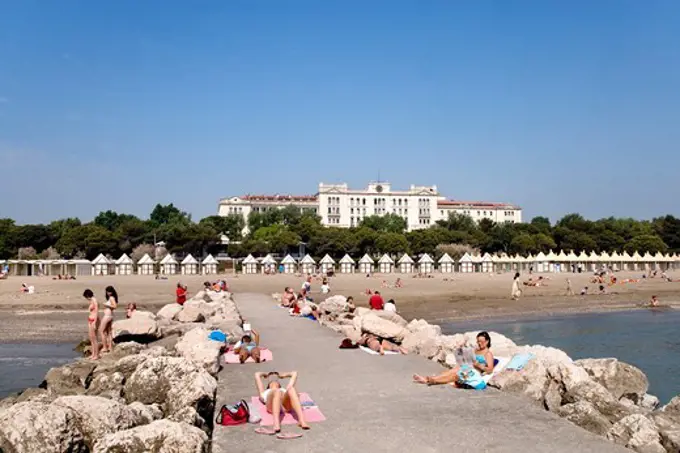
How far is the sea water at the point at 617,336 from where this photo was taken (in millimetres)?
15500

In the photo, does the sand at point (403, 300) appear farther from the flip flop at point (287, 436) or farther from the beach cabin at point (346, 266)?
the beach cabin at point (346, 266)

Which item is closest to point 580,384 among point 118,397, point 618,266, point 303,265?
point 118,397

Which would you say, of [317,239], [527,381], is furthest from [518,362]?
[317,239]

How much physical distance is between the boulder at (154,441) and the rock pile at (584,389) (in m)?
4.40

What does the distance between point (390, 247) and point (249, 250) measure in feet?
57.4

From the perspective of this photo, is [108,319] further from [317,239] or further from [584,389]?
[317,239]

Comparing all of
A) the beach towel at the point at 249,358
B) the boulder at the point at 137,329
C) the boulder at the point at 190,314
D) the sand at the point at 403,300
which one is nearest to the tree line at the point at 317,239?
the sand at the point at 403,300

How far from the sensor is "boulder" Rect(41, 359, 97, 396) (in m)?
10.1

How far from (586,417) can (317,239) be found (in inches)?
2865

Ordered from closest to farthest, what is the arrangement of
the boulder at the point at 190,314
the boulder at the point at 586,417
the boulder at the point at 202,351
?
the boulder at the point at 586,417, the boulder at the point at 202,351, the boulder at the point at 190,314

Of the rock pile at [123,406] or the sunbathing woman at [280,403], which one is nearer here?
the rock pile at [123,406]

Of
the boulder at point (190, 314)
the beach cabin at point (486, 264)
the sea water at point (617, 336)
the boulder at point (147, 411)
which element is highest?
the beach cabin at point (486, 264)

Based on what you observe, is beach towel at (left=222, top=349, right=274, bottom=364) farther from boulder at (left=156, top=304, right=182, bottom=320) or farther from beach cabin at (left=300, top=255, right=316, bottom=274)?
beach cabin at (left=300, top=255, right=316, bottom=274)

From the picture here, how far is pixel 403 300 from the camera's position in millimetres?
33469
